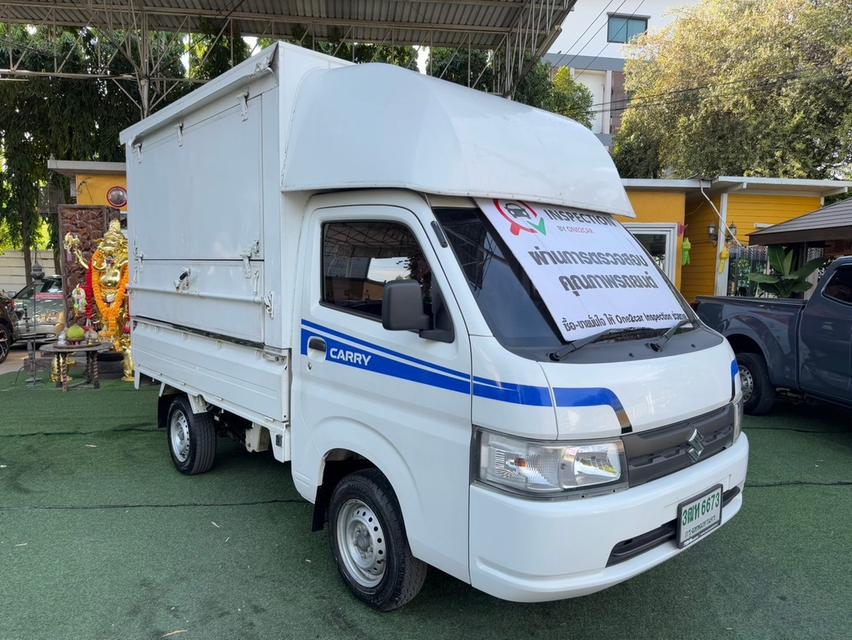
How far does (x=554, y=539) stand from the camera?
2.24 meters

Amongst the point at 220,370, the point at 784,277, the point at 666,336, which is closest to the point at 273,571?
the point at 220,370

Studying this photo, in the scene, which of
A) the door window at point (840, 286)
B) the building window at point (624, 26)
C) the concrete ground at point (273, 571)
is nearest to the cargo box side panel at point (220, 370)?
the concrete ground at point (273, 571)

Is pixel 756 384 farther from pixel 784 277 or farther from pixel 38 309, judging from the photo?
pixel 38 309

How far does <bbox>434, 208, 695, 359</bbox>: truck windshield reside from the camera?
2.54 meters

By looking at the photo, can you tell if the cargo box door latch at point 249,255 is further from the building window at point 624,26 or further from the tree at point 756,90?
the building window at point 624,26

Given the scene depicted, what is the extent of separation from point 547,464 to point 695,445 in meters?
0.91

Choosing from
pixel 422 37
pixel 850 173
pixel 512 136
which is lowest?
pixel 512 136

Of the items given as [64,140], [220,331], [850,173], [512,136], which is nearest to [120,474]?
[220,331]

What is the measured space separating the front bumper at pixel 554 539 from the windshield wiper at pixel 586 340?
58 centimetres

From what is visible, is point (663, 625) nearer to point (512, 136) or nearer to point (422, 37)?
point (512, 136)

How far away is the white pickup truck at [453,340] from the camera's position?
7.68ft

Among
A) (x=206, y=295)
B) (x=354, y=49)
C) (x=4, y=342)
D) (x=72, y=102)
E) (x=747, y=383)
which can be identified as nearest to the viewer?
(x=206, y=295)

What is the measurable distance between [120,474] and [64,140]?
14649 mm

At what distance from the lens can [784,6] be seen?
1844 cm
